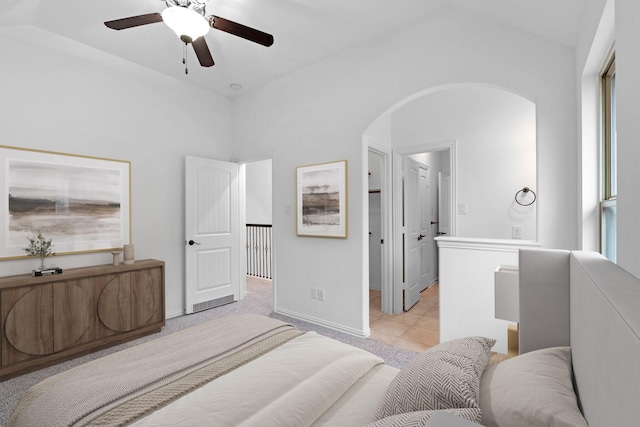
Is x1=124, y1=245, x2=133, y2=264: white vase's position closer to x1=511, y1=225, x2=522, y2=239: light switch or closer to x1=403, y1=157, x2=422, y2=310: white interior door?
x1=403, y1=157, x2=422, y2=310: white interior door

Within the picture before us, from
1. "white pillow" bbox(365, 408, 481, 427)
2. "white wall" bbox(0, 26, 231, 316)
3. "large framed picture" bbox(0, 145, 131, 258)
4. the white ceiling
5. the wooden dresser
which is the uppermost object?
the white ceiling

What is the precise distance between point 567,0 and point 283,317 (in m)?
3.67

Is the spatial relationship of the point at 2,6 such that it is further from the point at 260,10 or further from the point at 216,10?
the point at 260,10

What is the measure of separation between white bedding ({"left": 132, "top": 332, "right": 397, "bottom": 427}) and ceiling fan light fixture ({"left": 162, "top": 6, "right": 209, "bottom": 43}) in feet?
6.28

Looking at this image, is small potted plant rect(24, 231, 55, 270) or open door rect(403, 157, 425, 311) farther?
open door rect(403, 157, 425, 311)

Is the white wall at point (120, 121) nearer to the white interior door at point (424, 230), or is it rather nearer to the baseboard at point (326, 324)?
the baseboard at point (326, 324)

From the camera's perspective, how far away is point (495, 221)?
11.2 feet

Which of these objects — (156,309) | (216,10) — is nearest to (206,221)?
(156,309)

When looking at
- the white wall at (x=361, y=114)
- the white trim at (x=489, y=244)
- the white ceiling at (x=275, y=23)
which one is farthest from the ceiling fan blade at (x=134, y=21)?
the white trim at (x=489, y=244)

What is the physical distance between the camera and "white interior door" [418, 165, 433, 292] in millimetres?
4707

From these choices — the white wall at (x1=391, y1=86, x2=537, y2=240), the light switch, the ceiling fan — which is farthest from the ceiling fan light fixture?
the light switch

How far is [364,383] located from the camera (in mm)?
1395

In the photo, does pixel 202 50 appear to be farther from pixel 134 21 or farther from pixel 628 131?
pixel 628 131

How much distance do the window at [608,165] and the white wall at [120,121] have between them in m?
3.98
